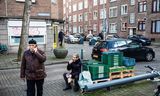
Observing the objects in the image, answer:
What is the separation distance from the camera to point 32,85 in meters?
7.55

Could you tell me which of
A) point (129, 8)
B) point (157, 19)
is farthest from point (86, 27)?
point (157, 19)

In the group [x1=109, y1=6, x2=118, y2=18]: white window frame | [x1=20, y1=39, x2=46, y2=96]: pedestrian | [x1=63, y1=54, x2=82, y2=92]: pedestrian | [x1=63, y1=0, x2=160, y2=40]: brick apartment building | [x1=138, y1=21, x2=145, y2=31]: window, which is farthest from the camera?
[x1=109, y1=6, x2=118, y2=18]: white window frame

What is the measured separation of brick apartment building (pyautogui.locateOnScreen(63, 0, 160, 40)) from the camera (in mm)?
42362

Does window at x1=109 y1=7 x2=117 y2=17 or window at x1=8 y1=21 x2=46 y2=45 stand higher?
window at x1=109 y1=7 x2=117 y2=17

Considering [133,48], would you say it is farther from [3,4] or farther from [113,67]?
[3,4]

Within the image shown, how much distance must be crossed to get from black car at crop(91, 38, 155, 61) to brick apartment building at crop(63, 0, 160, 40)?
2378 centimetres

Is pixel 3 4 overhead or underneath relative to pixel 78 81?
overhead

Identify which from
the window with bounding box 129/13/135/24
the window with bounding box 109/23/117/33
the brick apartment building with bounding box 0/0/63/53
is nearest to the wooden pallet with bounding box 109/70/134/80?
the brick apartment building with bounding box 0/0/63/53

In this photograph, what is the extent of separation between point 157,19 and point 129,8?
25.8 feet

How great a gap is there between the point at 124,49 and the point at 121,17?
34.1 meters

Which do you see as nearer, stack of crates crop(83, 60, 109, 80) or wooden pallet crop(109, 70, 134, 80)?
stack of crates crop(83, 60, 109, 80)

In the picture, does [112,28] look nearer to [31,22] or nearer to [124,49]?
[31,22]

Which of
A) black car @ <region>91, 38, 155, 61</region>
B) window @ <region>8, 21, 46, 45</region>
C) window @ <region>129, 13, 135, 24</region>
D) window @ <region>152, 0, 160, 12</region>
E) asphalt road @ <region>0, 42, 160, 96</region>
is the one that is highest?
window @ <region>152, 0, 160, 12</region>

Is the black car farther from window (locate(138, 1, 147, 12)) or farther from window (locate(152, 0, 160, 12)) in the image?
window (locate(138, 1, 147, 12))
